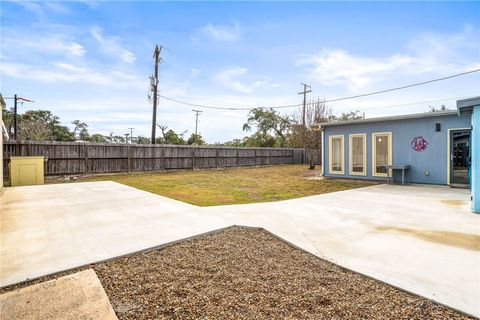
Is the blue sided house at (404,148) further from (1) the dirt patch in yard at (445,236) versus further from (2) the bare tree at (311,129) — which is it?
(2) the bare tree at (311,129)

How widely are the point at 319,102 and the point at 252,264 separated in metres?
18.9

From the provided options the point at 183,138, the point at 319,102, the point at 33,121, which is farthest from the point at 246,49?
the point at 33,121

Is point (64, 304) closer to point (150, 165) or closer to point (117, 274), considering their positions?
point (117, 274)

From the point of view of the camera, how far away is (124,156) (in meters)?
13.2

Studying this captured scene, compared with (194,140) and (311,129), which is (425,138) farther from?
(194,140)

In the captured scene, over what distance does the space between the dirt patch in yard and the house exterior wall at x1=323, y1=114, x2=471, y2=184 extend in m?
5.92

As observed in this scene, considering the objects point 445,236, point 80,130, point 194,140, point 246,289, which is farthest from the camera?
point 80,130

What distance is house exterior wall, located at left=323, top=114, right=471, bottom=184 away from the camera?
8211mm

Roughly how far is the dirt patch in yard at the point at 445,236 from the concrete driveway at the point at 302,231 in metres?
0.01

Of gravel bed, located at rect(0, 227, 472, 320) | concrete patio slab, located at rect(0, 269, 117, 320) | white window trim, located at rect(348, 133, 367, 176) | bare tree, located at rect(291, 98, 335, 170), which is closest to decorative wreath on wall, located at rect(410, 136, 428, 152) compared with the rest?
white window trim, located at rect(348, 133, 367, 176)

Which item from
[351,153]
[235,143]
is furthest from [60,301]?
[235,143]

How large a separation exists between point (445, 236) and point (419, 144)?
646cm

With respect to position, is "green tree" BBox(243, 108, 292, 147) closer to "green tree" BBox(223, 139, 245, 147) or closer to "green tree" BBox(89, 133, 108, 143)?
"green tree" BBox(223, 139, 245, 147)

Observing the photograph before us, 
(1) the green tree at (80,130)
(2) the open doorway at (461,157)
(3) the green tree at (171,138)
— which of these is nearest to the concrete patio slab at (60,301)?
(2) the open doorway at (461,157)
